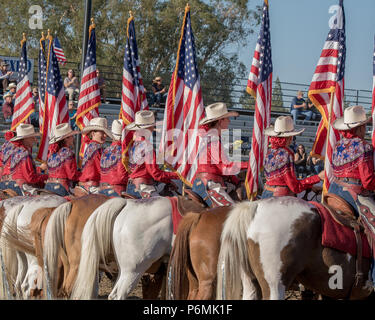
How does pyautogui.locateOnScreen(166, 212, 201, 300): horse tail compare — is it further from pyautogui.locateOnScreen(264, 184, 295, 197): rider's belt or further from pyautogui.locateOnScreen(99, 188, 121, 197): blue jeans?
pyautogui.locateOnScreen(99, 188, 121, 197): blue jeans

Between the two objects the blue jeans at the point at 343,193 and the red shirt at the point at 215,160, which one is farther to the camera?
the red shirt at the point at 215,160

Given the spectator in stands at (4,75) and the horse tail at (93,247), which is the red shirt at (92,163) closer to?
the horse tail at (93,247)

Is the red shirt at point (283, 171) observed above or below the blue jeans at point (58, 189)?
above

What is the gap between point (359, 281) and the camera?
24.8 ft

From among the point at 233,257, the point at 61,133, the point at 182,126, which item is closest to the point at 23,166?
the point at 61,133

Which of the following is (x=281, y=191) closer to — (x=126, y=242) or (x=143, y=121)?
(x=126, y=242)

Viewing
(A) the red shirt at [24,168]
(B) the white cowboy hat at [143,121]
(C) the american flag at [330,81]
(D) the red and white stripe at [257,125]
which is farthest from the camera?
(A) the red shirt at [24,168]

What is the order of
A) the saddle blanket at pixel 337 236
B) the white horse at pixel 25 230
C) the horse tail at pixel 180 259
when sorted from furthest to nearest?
the white horse at pixel 25 230, the horse tail at pixel 180 259, the saddle blanket at pixel 337 236

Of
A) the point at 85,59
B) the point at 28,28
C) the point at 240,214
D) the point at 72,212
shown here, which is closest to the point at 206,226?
the point at 240,214

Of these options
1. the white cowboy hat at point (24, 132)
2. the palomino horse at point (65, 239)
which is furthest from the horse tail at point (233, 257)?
the white cowboy hat at point (24, 132)

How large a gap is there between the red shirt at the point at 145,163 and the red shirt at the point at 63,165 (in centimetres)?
172

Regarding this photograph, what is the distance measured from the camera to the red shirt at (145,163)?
404 inches
